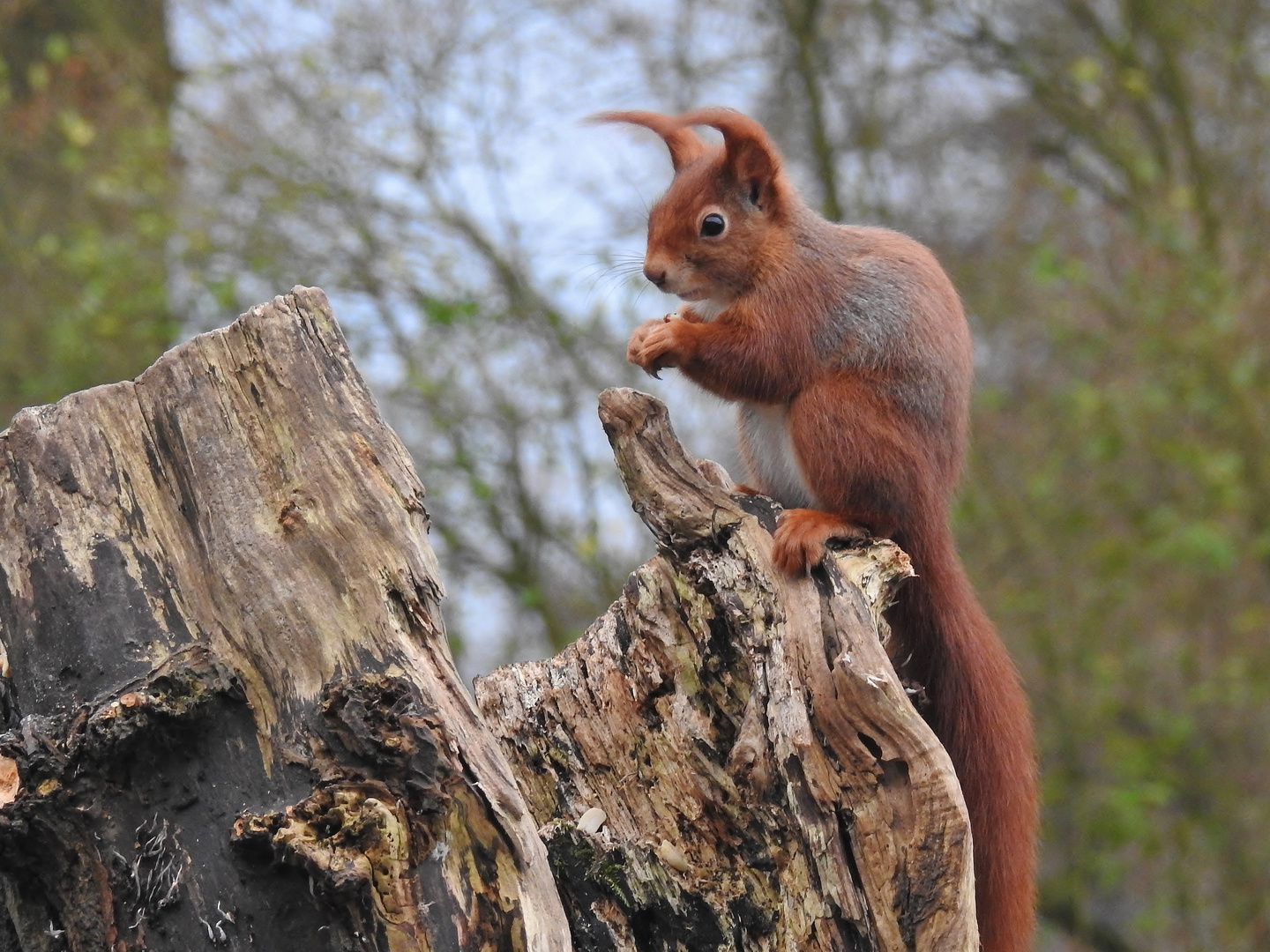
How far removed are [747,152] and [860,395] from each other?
777mm

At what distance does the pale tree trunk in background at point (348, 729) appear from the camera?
2.17m

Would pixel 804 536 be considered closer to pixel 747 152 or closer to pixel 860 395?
pixel 860 395

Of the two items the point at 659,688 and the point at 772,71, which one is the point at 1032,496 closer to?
the point at 772,71

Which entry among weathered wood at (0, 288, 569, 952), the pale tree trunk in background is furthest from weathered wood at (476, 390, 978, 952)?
weathered wood at (0, 288, 569, 952)

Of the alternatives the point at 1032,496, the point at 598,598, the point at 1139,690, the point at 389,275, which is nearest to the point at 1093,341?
the point at 1032,496

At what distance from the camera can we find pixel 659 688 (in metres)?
2.92

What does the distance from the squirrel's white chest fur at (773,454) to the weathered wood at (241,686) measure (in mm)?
1177

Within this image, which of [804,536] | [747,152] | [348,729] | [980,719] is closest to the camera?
[348,729]

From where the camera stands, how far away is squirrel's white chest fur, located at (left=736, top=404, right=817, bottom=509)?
11.1ft

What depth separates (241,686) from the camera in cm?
229

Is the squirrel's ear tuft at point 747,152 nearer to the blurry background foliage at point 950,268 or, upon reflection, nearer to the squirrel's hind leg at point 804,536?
the squirrel's hind leg at point 804,536

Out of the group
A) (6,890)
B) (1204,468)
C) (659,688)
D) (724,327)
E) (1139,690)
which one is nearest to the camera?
(6,890)

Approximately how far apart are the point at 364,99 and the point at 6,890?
Result: 6289mm

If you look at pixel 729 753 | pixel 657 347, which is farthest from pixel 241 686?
pixel 657 347
